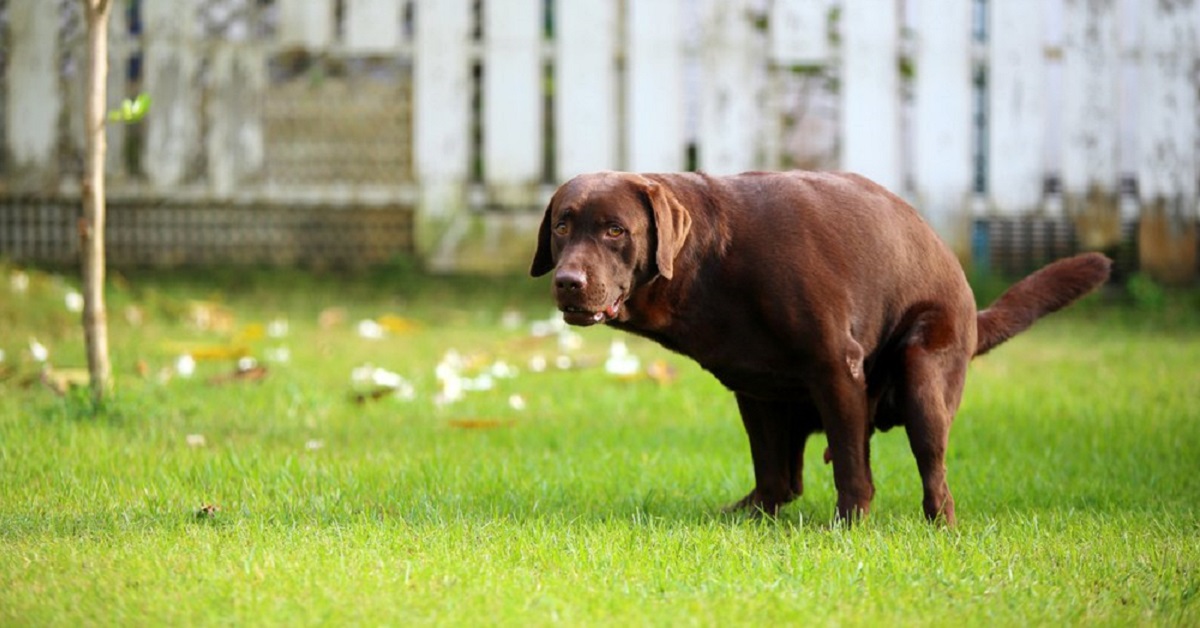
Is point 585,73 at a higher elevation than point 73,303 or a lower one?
higher

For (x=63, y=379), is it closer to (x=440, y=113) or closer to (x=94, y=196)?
(x=94, y=196)

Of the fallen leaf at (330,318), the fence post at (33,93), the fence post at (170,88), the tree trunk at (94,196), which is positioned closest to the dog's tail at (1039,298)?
the tree trunk at (94,196)

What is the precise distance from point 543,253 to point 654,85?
6.79 metres

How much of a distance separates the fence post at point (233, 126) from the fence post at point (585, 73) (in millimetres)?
2367

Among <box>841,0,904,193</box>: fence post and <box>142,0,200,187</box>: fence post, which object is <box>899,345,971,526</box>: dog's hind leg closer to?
<box>841,0,904,193</box>: fence post

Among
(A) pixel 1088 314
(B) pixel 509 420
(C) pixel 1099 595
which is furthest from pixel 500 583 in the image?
(A) pixel 1088 314

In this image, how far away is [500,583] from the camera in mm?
3439

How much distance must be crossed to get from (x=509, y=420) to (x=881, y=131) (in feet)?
18.8

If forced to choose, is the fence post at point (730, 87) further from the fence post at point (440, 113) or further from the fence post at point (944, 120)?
the fence post at point (440, 113)

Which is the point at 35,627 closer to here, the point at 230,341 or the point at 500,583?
the point at 500,583

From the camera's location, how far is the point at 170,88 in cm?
1127

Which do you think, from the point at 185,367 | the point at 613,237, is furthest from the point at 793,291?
the point at 185,367

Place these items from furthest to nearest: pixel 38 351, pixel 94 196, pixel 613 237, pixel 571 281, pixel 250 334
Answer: pixel 250 334, pixel 38 351, pixel 94 196, pixel 613 237, pixel 571 281

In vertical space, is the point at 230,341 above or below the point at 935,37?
below
